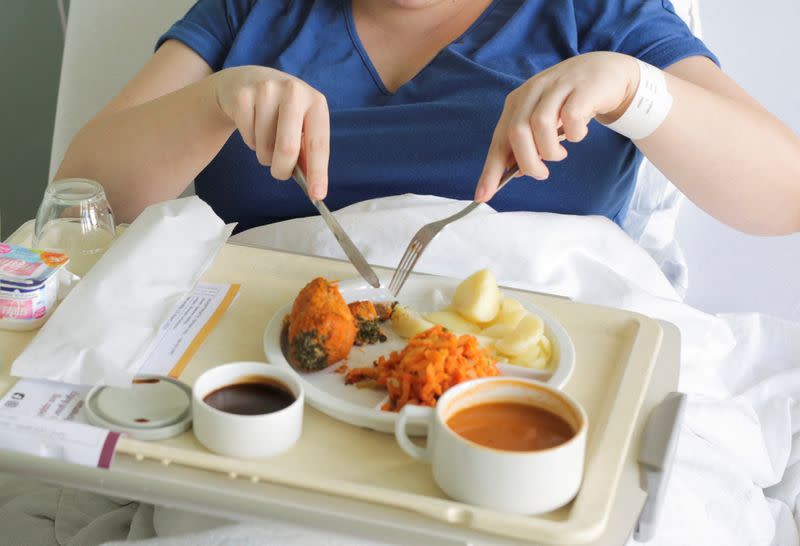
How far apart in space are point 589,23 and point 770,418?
1.97 feet

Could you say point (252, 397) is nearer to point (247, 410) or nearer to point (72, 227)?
point (247, 410)

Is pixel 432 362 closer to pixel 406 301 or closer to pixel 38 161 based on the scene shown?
pixel 406 301

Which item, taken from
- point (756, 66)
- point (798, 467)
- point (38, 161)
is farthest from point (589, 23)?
point (38, 161)

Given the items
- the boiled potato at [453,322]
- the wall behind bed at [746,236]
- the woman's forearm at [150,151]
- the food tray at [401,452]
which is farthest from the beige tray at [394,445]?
Answer: the wall behind bed at [746,236]

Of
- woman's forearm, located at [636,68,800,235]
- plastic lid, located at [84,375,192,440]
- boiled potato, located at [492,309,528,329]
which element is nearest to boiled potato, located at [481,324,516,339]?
boiled potato, located at [492,309,528,329]

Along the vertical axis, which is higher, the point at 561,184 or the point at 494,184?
the point at 494,184

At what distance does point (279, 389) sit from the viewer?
→ 2.52ft

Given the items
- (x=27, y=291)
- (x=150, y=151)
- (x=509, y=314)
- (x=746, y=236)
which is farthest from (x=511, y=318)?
(x=746, y=236)

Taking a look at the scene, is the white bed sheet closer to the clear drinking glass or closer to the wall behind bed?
the clear drinking glass

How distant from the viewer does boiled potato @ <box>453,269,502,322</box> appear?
90cm

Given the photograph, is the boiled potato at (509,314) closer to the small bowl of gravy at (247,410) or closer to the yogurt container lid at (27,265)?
the small bowl of gravy at (247,410)

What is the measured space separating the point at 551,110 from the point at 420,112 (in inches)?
14.3

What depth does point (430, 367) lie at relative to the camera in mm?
759

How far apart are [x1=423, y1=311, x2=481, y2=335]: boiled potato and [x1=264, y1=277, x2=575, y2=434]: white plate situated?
1.5 inches
